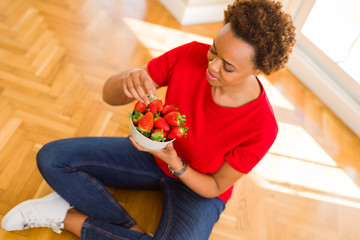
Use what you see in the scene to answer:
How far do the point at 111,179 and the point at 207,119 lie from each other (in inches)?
22.5

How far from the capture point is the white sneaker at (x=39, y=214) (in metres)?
1.46

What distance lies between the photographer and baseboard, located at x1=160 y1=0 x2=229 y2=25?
2.81m

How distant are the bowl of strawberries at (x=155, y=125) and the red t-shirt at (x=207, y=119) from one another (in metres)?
0.17

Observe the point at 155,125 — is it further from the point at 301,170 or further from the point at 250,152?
the point at 301,170

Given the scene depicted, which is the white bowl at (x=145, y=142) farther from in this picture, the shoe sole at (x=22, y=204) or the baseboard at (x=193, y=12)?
the baseboard at (x=193, y=12)

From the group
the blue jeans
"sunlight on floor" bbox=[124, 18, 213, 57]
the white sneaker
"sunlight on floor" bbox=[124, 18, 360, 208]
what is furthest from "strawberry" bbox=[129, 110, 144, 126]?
"sunlight on floor" bbox=[124, 18, 213, 57]

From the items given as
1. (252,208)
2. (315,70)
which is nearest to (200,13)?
(315,70)

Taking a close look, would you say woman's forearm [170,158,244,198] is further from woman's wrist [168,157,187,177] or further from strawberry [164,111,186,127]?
strawberry [164,111,186,127]

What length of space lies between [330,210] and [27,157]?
5.55 ft

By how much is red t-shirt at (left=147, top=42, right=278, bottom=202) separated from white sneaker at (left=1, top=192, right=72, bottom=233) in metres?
0.60

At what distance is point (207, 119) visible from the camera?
1.31m

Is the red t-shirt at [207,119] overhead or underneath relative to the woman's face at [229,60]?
underneath

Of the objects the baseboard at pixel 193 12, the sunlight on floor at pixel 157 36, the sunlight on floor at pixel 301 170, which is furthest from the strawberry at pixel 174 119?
the baseboard at pixel 193 12

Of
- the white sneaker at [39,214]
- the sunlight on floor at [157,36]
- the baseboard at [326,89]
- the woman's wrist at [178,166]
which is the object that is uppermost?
the woman's wrist at [178,166]
